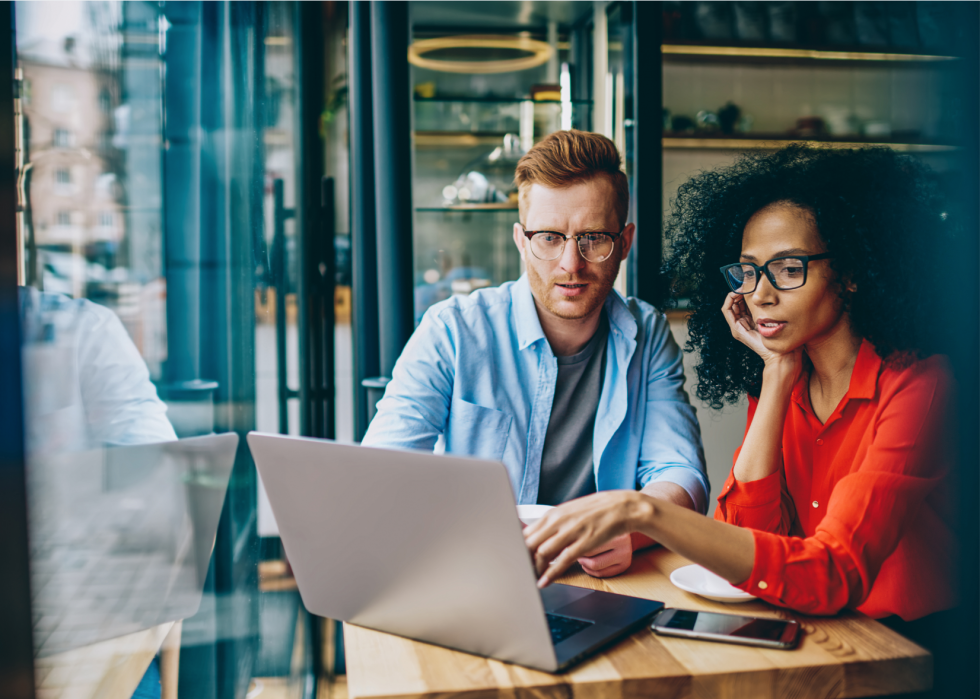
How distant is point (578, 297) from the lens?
5.12 feet

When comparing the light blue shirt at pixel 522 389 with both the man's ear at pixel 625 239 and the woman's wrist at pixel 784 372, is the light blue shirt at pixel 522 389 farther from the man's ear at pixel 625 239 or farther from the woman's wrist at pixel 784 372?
the woman's wrist at pixel 784 372

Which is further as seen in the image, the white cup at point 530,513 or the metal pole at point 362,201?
the metal pole at point 362,201

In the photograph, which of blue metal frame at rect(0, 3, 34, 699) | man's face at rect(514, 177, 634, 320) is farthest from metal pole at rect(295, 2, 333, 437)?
blue metal frame at rect(0, 3, 34, 699)

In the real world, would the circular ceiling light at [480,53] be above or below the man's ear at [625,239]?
above

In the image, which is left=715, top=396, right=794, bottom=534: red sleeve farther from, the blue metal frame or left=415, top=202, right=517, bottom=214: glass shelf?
left=415, top=202, right=517, bottom=214: glass shelf

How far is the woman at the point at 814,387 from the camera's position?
0.91 m

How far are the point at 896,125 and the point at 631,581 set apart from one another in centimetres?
68

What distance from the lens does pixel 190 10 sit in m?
1.35

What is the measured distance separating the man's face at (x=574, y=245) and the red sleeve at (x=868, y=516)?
622 mm

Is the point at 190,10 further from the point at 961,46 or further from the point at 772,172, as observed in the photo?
the point at 961,46

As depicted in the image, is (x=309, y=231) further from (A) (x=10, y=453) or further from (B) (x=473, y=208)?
(A) (x=10, y=453)

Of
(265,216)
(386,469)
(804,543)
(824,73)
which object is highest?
(824,73)

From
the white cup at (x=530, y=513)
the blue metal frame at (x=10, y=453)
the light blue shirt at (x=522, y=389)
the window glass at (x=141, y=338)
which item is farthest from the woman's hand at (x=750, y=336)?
the blue metal frame at (x=10, y=453)

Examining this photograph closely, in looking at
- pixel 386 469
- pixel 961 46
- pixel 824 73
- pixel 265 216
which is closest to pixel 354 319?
A: pixel 265 216
